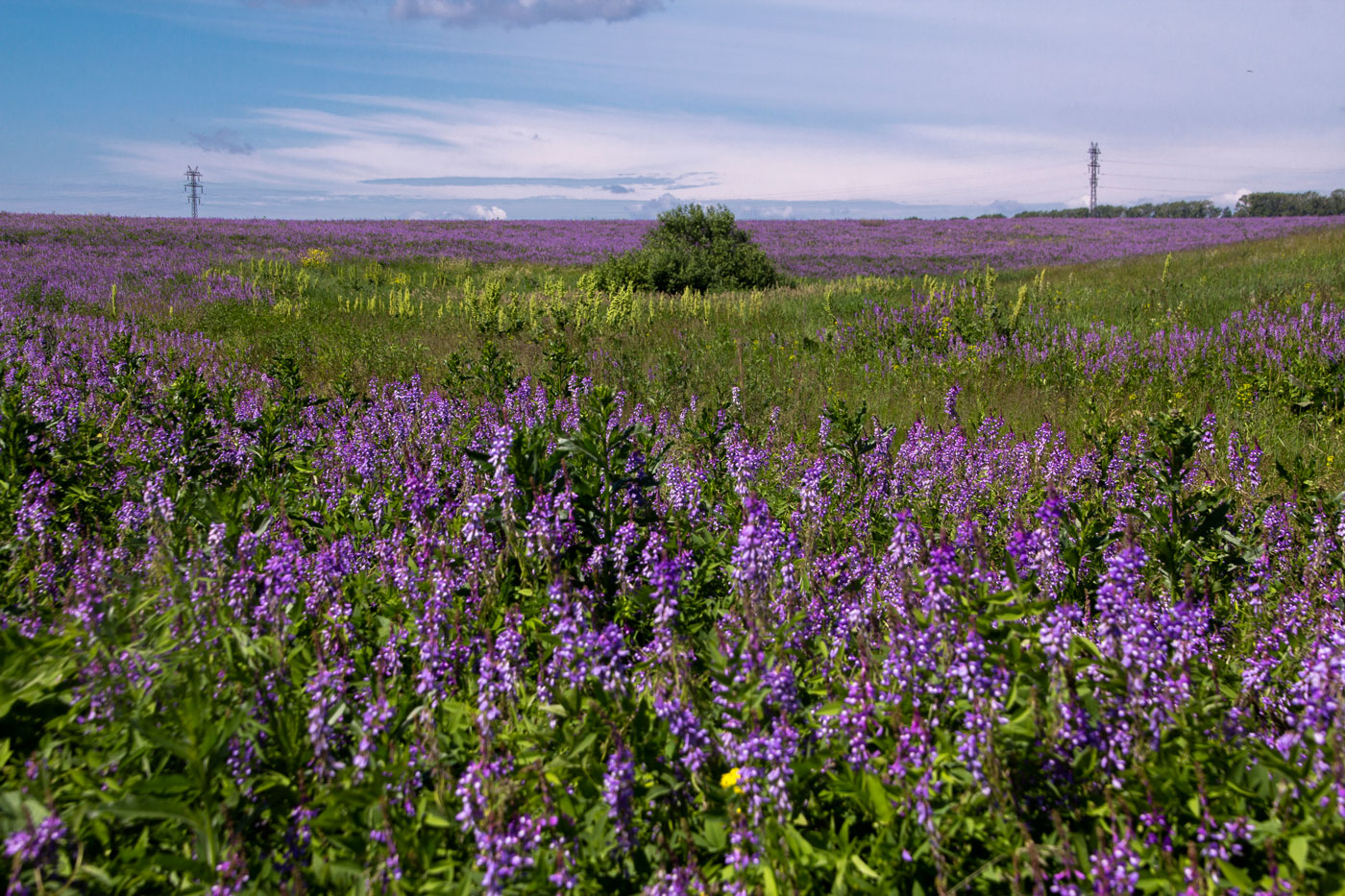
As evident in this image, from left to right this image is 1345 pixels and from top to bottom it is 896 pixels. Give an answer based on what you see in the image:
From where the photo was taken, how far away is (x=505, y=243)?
36656 mm

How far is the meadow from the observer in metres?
1.89

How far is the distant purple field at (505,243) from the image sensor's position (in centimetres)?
2291

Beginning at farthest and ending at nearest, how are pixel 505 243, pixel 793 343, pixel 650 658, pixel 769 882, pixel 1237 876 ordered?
pixel 505 243
pixel 793 343
pixel 650 658
pixel 769 882
pixel 1237 876

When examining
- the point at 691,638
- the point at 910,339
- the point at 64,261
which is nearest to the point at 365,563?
the point at 691,638

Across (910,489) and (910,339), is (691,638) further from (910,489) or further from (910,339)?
(910,339)

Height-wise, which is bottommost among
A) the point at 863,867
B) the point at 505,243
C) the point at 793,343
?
the point at 863,867

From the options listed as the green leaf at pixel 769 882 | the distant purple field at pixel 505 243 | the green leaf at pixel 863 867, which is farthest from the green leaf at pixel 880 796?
the distant purple field at pixel 505 243

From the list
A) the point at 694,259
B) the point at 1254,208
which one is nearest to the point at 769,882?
the point at 694,259

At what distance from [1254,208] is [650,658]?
89.4m

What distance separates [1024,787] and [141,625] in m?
3.21

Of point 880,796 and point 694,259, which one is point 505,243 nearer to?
point 694,259


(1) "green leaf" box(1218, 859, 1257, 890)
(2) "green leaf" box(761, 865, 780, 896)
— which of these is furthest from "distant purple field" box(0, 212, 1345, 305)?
(1) "green leaf" box(1218, 859, 1257, 890)

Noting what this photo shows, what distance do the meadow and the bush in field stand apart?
43.8 ft

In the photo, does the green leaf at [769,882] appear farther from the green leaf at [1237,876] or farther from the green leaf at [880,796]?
the green leaf at [1237,876]
